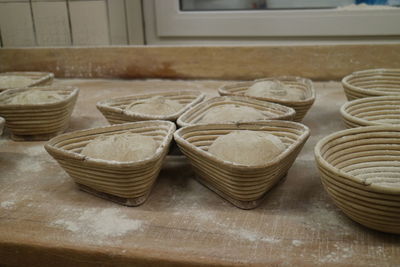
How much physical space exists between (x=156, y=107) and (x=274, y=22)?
5.08ft

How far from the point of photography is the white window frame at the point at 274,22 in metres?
2.53

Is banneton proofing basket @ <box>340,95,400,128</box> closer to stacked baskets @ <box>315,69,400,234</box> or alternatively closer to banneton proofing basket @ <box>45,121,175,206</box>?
stacked baskets @ <box>315,69,400,234</box>

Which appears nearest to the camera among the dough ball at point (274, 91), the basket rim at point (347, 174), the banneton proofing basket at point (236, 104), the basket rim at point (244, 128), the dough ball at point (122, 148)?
the basket rim at point (347, 174)

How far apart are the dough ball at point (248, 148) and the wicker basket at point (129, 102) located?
306 mm

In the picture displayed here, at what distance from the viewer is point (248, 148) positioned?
3.43 ft

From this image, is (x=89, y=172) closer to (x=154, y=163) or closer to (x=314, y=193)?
(x=154, y=163)

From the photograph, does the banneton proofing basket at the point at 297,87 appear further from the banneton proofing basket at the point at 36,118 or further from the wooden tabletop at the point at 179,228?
the banneton proofing basket at the point at 36,118

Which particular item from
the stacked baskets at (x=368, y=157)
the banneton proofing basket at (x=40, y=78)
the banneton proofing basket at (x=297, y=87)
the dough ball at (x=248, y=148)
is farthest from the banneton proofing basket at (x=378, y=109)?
the banneton proofing basket at (x=40, y=78)

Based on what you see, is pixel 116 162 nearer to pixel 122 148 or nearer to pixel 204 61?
pixel 122 148

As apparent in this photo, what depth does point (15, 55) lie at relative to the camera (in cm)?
251

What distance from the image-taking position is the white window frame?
253cm

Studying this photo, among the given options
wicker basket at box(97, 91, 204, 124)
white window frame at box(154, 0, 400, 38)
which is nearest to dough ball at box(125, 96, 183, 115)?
wicker basket at box(97, 91, 204, 124)

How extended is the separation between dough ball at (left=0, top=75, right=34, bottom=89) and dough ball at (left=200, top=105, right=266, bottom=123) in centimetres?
99

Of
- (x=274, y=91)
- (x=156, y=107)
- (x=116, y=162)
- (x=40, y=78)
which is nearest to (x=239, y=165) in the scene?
(x=116, y=162)
